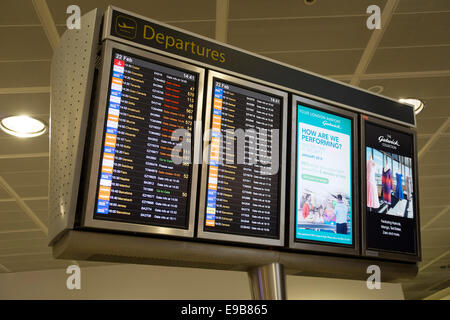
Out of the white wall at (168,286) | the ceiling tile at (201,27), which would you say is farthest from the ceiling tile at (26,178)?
the white wall at (168,286)

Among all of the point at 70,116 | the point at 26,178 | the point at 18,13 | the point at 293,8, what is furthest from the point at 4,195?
the point at 70,116

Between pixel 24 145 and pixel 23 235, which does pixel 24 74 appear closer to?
pixel 24 145

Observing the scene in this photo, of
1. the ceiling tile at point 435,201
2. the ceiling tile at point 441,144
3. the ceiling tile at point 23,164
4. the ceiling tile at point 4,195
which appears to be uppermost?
the ceiling tile at point 441,144

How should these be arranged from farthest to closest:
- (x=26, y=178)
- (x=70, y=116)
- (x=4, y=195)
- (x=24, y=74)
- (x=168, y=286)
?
(x=168, y=286)
(x=4, y=195)
(x=26, y=178)
(x=24, y=74)
(x=70, y=116)

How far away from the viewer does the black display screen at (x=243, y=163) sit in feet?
6.93

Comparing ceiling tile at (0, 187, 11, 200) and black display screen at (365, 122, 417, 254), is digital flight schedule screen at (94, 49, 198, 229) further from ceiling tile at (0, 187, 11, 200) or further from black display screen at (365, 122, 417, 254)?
ceiling tile at (0, 187, 11, 200)

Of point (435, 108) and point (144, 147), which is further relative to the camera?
point (435, 108)

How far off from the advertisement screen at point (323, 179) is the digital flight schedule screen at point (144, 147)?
559mm

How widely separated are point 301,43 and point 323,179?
1.74 metres

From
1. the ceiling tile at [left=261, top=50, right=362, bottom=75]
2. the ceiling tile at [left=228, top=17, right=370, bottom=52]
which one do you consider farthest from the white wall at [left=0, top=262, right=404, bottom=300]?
the ceiling tile at [left=228, top=17, right=370, bottom=52]

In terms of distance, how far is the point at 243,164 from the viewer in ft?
7.28

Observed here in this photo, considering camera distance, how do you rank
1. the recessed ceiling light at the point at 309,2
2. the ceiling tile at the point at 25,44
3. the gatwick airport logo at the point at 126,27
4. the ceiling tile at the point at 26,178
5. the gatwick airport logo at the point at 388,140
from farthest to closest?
the ceiling tile at the point at 26,178
the ceiling tile at the point at 25,44
the recessed ceiling light at the point at 309,2
the gatwick airport logo at the point at 388,140
the gatwick airport logo at the point at 126,27

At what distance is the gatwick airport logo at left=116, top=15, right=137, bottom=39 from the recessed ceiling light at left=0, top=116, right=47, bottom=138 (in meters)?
3.05

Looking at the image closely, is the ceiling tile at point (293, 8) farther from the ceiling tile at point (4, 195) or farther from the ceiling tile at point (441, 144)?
the ceiling tile at point (4, 195)
